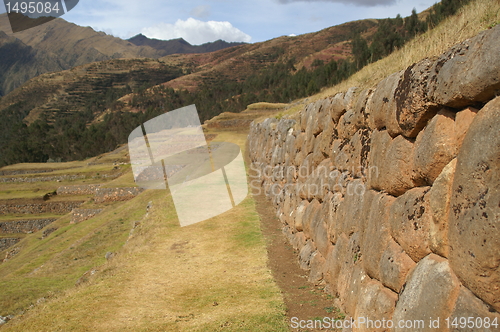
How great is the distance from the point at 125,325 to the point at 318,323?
3156 mm

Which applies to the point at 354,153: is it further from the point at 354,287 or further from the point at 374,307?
the point at 374,307

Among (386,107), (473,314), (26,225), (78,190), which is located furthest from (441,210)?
(78,190)

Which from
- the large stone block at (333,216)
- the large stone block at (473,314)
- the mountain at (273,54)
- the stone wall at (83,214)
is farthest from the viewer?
the mountain at (273,54)

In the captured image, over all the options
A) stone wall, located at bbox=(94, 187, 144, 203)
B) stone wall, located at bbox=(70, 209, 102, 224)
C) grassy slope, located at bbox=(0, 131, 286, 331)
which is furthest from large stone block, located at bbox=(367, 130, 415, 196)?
stone wall, located at bbox=(94, 187, 144, 203)

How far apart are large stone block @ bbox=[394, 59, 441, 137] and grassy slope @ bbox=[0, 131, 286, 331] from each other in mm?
3490

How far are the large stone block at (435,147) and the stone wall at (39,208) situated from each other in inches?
1357

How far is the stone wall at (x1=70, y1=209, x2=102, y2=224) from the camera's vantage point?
26.4m

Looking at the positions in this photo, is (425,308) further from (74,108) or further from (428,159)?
(74,108)

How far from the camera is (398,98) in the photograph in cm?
416

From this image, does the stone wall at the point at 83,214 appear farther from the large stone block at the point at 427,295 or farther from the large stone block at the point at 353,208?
the large stone block at the point at 427,295

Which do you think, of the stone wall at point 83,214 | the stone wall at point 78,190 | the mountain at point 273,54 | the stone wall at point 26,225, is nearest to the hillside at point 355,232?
the stone wall at point 83,214

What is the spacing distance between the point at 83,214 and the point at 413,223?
26.8m

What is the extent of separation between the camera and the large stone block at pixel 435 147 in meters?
3.24

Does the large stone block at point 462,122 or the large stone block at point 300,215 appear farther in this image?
the large stone block at point 300,215
